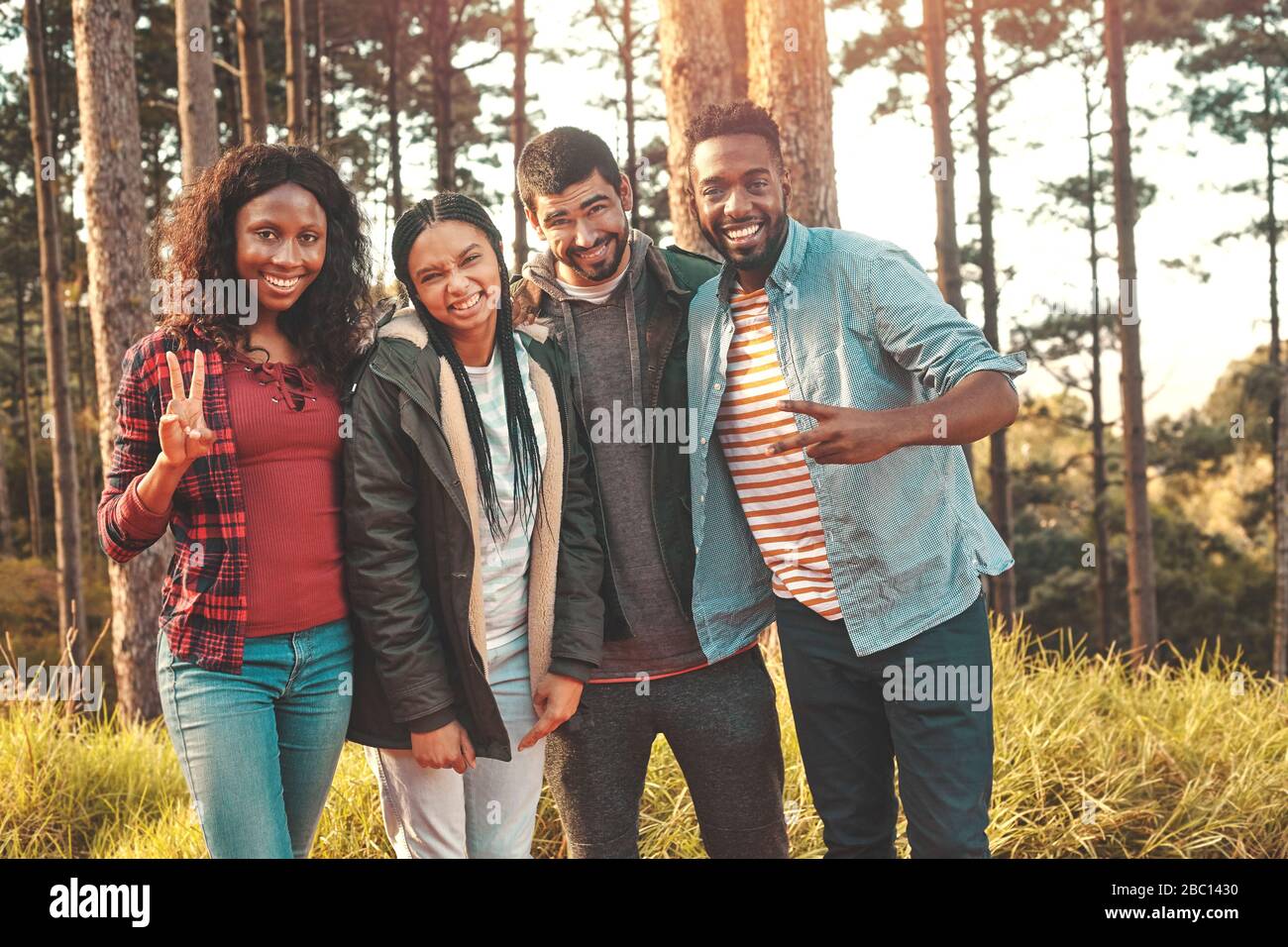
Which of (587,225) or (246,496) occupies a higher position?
(587,225)

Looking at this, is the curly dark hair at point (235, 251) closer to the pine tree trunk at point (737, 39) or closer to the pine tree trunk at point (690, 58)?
the pine tree trunk at point (690, 58)

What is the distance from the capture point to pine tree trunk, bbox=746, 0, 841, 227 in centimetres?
580

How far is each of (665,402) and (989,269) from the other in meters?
16.3

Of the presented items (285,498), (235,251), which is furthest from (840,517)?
(235,251)

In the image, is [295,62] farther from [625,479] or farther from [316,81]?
[625,479]

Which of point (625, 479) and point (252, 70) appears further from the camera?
point (252, 70)

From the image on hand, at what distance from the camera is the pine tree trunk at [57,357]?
10.4 meters

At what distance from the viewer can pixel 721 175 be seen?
9.57 feet

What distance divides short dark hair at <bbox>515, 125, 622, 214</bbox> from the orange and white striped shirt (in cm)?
53

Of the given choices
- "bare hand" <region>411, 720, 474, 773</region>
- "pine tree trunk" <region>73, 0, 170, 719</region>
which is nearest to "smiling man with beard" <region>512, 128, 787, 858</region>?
"bare hand" <region>411, 720, 474, 773</region>

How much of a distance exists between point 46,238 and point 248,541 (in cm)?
1003

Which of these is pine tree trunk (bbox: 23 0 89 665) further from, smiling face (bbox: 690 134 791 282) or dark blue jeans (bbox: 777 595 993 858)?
dark blue jeans (bbox: 777 595 993 858)

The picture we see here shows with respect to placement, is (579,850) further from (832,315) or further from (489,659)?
(832,315)

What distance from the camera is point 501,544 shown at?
8.95 feet
